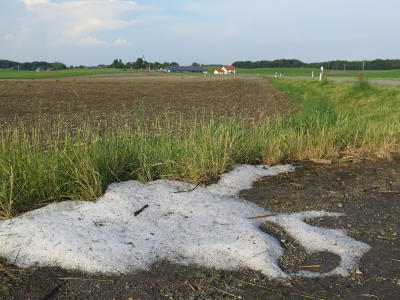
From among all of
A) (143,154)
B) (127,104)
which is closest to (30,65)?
(127,104)

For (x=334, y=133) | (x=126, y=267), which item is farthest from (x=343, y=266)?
(x=334, y=133)

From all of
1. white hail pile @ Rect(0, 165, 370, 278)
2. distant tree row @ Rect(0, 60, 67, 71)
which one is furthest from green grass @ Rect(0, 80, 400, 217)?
distant tree row @ Rect(0, 60, 67, 71)

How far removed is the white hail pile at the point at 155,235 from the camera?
2551mm

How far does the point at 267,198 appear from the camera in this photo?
12.3 ft

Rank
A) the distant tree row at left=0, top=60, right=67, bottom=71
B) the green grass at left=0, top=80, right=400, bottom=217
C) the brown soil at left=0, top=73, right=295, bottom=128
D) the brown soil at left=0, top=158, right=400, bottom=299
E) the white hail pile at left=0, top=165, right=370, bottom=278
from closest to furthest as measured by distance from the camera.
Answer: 1. the brown soil at left=0, top=158, right=400, bottom=299
2. the white hail pile at left=0, top=165, right=370, bottom=278
3. the green grass at left=0, top=80, right=400, bottom=217
4. the brown soil at left=0, top=73, right=295, bottom=128
5. the distant tree row at left=0, top=60, right=67, bottom=71

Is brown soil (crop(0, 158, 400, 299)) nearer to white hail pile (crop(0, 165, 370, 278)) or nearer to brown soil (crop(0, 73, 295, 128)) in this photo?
white hail pile (crop(0, 165, 370, 278))

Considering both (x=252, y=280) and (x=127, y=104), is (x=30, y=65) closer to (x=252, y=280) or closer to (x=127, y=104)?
(x=127, y=104)

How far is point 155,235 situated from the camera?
285 centimetres

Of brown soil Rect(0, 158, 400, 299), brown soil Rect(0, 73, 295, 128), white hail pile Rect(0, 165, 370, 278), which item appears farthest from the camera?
brown soil Rect(0, 73, 295, 128)

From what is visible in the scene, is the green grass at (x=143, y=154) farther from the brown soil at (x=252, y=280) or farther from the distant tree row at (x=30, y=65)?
the distant tree row at (x=30, y=65)

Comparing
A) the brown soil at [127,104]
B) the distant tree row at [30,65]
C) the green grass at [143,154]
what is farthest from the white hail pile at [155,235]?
the distant tree row at [30,65]

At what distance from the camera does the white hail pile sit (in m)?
2.55

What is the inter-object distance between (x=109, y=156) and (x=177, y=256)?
1761 millimetres

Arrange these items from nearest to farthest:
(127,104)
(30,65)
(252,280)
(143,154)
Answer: (252,280)
(143,154)
(127,104)
(30,65)
